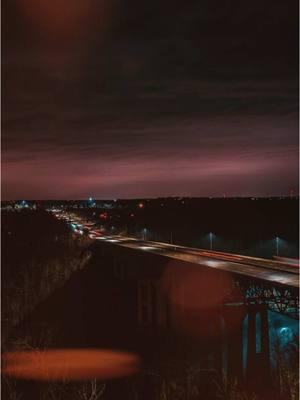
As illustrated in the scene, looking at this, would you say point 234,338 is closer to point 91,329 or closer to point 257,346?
point 257,346

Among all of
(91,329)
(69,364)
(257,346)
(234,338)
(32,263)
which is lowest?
(91,329)

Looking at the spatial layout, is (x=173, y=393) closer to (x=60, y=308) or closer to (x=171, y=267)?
(x=171, y=267)

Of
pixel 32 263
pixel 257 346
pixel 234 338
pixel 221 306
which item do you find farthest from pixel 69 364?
pixel 32 263

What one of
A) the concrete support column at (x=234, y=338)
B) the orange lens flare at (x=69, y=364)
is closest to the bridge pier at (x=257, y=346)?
the concrete support column at (x=234, y=338)

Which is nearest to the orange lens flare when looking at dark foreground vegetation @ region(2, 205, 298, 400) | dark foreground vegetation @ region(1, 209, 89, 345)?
dark foreground vegetation @ region(2, 205, 298, 400)

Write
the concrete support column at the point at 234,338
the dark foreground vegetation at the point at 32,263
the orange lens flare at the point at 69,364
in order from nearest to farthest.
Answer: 1. the orange lens flare at the point at 69,364
2. the concrete support column at the point at 234,338
3. the dark foreground vegetation at the point at 32,263

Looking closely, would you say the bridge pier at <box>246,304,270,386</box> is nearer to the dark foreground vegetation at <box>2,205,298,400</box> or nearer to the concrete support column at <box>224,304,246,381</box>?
the concrete support column at <box>224,304,246,381</box>

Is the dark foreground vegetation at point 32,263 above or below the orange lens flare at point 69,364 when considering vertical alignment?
above

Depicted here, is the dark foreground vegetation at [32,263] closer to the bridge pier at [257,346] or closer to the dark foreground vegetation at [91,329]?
the dark foreground vegetation at [91,329]

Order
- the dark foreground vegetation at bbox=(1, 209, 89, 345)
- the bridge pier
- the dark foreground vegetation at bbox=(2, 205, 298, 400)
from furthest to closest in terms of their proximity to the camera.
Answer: the dark foreground vegetation at bbox=(1, 209, 89, 345) < the bridge pier < the dark foreground vegetation at bbox=(2, 205, 298, 400)
